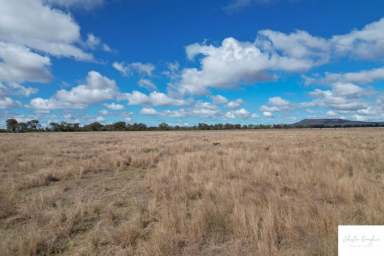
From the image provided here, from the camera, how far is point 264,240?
3.98 metres

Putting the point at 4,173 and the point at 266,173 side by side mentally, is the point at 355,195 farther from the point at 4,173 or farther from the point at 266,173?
the point at 4,173

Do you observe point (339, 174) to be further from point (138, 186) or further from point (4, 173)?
point (4, 173)

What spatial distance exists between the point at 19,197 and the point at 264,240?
23.5 ft

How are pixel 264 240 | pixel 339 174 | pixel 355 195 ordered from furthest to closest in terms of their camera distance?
pixel 339 174
pixel 355 195
pixel 264 240

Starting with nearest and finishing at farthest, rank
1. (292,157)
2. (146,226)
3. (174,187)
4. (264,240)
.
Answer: (264,240) → (146,226) → (174,187) → (292,157)

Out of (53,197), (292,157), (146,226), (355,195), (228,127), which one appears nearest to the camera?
(146,226)

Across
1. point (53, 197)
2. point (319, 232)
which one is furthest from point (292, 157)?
point (53, 197)

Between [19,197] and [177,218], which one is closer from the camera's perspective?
[177,218]

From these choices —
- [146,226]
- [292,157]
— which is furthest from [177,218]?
[292,157]

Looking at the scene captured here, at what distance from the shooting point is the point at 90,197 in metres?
7.26

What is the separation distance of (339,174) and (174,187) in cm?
575

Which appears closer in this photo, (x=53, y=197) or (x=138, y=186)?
(x=53, y=197)

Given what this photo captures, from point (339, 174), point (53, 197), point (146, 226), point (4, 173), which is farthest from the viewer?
point (4, 173)

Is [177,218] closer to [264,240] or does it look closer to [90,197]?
[264,240]
